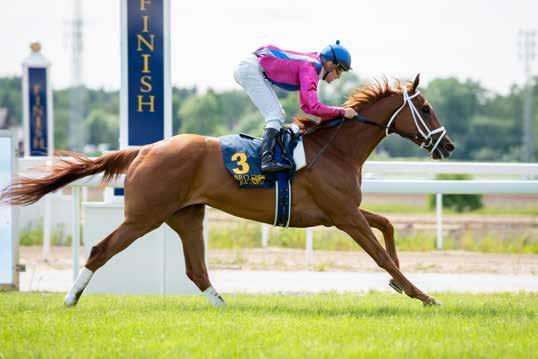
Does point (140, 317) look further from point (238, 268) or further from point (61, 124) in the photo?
point (61, 124)

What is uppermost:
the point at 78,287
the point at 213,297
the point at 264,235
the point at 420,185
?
the point at 420,185

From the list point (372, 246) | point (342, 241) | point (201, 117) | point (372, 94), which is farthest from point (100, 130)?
point (372, 246)

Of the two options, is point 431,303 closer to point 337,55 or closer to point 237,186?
point 237,186

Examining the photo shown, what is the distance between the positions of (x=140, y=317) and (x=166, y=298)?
1.55 meters

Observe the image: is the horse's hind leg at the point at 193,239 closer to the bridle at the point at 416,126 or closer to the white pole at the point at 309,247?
the bridle at the point at 416,126

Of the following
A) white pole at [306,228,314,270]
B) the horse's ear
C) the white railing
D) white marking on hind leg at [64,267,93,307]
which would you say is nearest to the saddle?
the horse's ear

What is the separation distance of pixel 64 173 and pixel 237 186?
1.46 meters

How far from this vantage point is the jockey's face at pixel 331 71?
7.72 meters

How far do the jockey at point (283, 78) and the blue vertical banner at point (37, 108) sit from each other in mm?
9311

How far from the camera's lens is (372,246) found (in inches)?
294

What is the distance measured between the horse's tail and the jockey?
1.13 metres

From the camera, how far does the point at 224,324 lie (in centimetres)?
634

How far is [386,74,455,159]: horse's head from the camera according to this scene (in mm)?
7914

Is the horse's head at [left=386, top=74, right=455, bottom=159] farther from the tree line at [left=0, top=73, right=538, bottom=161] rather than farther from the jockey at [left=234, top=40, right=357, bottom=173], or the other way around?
the tree line at [left=0, top=73, right=538, bottom=161]
